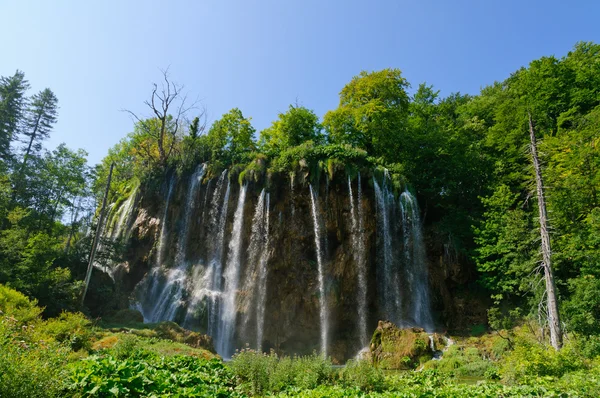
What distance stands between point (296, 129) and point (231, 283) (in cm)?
1486

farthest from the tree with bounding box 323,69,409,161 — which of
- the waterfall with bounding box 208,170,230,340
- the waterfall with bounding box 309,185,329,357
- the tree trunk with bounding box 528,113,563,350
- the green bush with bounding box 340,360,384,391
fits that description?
the green bush with bounding box 340,360,384,391

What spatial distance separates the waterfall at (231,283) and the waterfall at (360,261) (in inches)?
298

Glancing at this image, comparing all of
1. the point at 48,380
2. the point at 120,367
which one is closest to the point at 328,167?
the point at 120,367

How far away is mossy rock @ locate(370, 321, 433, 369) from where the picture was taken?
15.5 meters

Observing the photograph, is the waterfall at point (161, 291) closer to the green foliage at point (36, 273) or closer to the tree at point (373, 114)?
the green foliage at point (36, 273)

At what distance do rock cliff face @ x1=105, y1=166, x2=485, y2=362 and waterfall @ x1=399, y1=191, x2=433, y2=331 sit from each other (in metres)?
0.07

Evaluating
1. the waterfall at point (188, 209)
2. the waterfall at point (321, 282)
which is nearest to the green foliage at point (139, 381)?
the waterfall at point (321, 282)

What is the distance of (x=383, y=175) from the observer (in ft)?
79.6

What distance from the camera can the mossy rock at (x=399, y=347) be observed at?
1553 cm

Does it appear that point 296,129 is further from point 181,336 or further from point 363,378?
point 363,378

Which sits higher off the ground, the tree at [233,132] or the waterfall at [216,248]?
the tree at [233,132]

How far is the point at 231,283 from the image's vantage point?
2291cm

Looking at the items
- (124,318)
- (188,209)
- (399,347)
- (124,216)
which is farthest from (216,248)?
(399,347)

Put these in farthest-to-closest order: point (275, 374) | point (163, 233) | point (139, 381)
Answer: point (163, 233) → point (275, 374) → point (139, 381)
